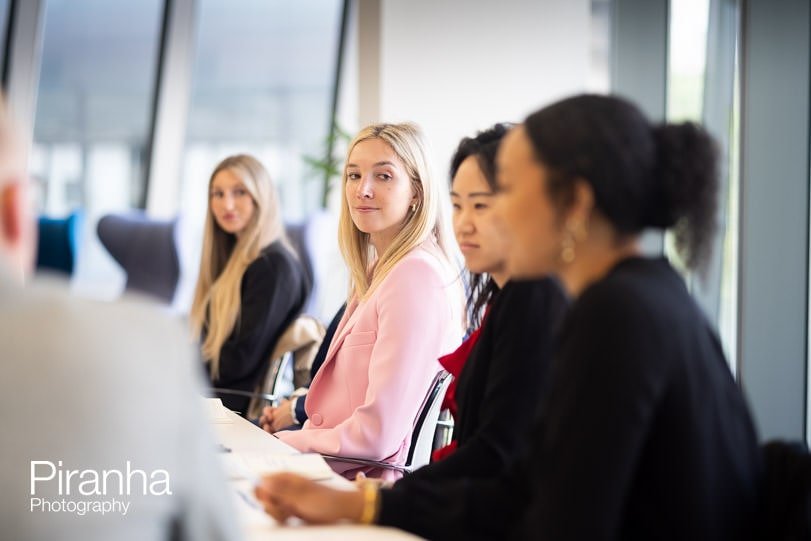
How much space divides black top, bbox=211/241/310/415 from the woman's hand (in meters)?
2.19

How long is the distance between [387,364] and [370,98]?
12.7 feet

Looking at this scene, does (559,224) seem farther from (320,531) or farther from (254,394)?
(254,394)

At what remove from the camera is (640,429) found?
1.17m

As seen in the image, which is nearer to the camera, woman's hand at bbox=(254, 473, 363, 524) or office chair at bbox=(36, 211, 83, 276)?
woman's hand at bbox=(254, 473, 363, 524)

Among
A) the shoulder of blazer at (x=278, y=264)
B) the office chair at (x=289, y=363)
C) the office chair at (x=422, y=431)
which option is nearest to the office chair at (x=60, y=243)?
the shoulder of blazer at (x=278, y=264)

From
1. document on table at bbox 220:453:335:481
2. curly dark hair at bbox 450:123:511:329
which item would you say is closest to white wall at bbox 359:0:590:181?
curly dark hair at bbox 450:123:511:329

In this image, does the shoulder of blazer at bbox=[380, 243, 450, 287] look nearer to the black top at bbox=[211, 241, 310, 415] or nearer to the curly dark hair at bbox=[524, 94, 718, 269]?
the curly dark hair at bbox=[524, 94, 718, 269]

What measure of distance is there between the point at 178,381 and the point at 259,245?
3.00 metres

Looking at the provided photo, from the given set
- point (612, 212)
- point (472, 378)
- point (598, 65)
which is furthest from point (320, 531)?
point (598, 65)

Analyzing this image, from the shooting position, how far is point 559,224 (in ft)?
4.35

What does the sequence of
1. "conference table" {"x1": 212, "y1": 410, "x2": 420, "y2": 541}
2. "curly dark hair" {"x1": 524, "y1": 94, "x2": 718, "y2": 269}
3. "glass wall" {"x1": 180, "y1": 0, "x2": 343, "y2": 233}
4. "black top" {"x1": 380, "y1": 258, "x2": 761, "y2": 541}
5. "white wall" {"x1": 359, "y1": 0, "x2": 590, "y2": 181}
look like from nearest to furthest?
"black top" {"x1": 380, "y1": 258, "x2": 761, "y2": 541}
"curly dark hair" {"x1": 524, "y1": 94, "x2": 718, "y2": 269}
"conference table" {"x1": 212, "y1": 410, "x2": 420, "y2": 541}
"white wall" {"x1": 359, "y1": 0, "x2": 590, "y2": 181}
"glass wall" {"x1": 180, "y1": 0, "x2": 343, "y2": 233}

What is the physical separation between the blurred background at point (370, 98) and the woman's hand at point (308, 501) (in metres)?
0.65

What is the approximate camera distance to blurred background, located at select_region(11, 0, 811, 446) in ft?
11.3

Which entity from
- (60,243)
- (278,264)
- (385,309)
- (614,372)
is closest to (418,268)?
(385,309)
